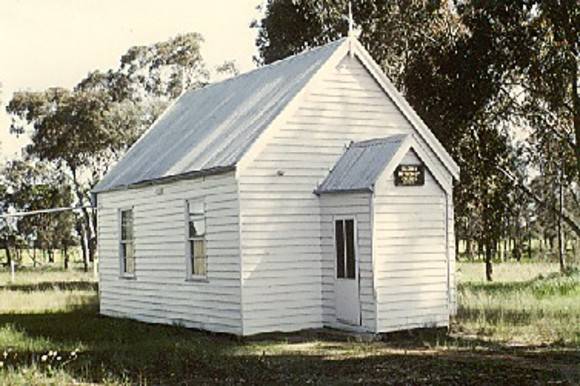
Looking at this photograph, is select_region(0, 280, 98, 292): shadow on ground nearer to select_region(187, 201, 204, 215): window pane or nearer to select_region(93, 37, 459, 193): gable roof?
select_region(93, 37, 459, 193): gable roof

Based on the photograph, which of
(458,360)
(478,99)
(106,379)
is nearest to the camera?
(106,379)

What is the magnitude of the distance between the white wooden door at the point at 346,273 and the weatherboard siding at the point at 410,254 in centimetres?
59

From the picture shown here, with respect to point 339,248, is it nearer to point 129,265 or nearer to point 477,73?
point 129,265

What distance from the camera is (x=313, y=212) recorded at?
18.7 metres

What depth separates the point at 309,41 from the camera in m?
33.5

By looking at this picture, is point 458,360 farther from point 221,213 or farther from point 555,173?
point 555,173

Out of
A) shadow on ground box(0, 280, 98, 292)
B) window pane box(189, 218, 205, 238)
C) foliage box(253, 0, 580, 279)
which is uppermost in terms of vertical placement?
foliage box(253, 0, 580, 279)

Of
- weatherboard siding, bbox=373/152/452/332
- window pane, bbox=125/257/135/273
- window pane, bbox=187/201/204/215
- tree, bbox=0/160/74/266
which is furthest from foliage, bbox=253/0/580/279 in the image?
tree, bbox=0/160/74/266

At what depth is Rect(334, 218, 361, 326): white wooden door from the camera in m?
17.9

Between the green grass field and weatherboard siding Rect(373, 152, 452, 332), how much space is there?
47cm

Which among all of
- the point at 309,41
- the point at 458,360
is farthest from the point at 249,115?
the point at 309,41

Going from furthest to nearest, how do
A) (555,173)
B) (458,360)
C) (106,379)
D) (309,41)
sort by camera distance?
(555,173) < (309,41) < (458,360) < (106,379)

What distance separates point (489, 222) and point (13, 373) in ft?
62.3

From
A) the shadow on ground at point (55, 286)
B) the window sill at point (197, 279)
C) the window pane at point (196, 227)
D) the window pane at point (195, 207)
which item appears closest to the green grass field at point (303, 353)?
the window sill at point (197, 279)
